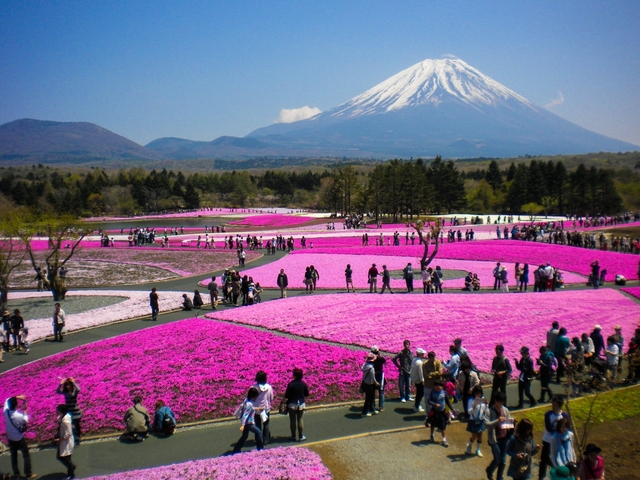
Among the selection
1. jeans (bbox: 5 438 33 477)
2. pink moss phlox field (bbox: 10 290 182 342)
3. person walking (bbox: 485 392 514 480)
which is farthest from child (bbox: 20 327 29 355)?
person walking (bbox: 485 392 514 480)

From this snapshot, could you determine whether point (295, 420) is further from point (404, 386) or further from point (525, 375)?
point (525, 375)

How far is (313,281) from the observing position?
28.6 metres

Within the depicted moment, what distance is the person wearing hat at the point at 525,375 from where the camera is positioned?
1221cm

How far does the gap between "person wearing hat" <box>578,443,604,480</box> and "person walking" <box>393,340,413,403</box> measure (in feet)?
17.4

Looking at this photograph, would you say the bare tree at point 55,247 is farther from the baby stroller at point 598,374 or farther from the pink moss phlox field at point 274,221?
the pink moss phlox field at point 274,221

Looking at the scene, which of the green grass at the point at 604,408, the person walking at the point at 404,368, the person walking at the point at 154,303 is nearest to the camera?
the green grass at the point at 604,408

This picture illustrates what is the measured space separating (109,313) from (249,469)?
18886mm

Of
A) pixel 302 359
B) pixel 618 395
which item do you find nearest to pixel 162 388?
pixel 302 359

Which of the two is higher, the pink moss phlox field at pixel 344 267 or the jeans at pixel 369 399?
the jeans at pixel 369 399

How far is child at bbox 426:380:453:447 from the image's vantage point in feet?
34.1

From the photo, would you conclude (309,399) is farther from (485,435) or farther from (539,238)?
(539,238)

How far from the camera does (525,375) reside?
12461mm

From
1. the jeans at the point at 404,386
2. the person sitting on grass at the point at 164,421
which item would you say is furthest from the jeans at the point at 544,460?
the person sitting on grass at the point at 164,421

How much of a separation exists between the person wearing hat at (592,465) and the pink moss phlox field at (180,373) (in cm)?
699
